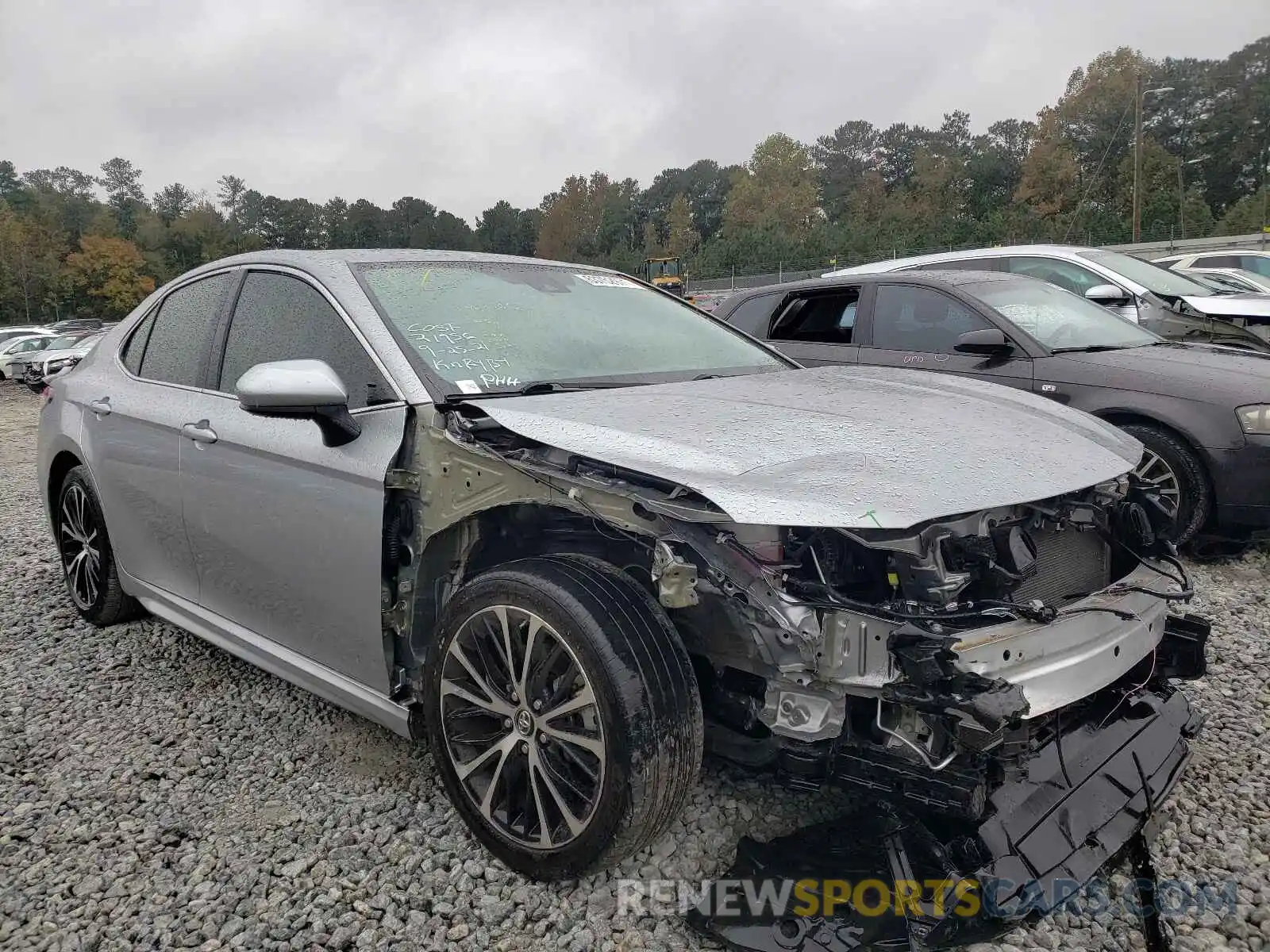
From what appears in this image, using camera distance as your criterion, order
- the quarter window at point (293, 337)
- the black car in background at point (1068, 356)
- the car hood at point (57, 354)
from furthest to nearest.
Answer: the car hood at point (57, 354)
the black car in background at point (1068, 356)
the quarter window at point (293, 337)

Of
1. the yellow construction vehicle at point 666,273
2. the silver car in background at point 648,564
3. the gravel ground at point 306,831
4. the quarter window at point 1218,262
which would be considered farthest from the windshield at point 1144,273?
the yellow construction vehicle at point 666,273

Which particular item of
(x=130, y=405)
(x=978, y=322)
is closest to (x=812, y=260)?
(x=978, y=322)

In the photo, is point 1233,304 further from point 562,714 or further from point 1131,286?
point 562,714

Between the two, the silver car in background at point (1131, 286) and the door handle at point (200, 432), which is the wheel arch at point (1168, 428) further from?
the door handle at point (200, 432)

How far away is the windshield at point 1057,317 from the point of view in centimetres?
537

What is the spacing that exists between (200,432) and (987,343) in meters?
4.17

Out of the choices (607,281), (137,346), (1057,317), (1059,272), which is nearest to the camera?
(607,281)

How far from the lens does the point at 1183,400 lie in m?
4.61

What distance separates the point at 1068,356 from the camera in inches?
201

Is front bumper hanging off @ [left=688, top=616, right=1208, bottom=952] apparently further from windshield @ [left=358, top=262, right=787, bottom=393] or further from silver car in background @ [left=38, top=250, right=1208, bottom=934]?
windshield @ [left=358, top=262, right=787, bottom=393]

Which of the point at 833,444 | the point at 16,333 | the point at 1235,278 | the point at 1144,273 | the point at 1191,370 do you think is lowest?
the point at 16,333

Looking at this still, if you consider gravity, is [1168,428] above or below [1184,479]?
above

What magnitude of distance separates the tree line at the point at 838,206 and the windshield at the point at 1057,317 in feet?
112

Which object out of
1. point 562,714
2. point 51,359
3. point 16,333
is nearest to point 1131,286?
point 562,714
